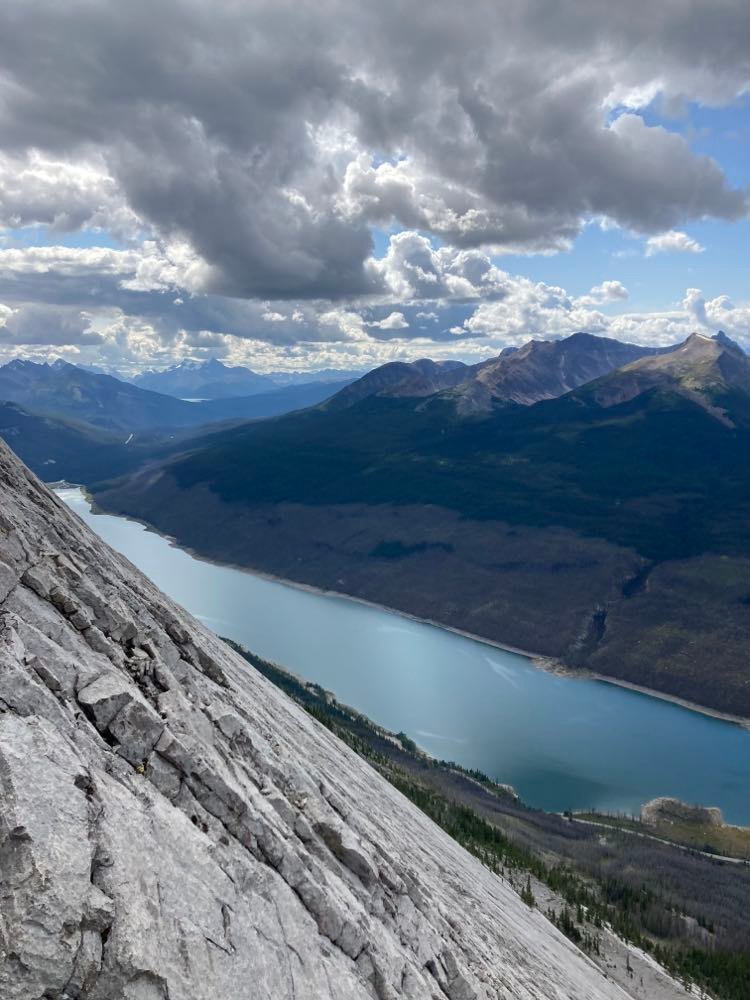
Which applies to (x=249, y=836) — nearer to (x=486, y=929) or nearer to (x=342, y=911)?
(x=342, y=911)

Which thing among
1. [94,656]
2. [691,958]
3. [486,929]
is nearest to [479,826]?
[691,958]

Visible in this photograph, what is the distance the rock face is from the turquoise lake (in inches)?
4250

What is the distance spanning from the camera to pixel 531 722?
14925 centimetres

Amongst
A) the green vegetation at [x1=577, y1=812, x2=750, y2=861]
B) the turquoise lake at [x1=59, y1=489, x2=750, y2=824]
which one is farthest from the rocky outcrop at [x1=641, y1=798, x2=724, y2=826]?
the turquoise lake at [x1=59, y1=489, x2=750, y2=824]

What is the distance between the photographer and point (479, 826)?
7919cm

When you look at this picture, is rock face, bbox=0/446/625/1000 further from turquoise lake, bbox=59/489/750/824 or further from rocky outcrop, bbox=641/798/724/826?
turquoise lake, bbox=59/489/750/824

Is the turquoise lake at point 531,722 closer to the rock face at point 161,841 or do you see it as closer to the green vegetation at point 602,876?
the green vegetation at point 602,876

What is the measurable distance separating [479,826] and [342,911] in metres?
67.5

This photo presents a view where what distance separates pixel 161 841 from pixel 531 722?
478 ft

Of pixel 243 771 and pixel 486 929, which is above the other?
pixel 243 771

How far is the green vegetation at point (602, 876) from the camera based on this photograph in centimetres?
6200

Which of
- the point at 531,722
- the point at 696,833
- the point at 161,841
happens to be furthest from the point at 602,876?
the point at 161,841

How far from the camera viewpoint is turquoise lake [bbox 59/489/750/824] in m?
126

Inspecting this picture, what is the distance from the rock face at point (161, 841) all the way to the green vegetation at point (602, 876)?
41125 mm
